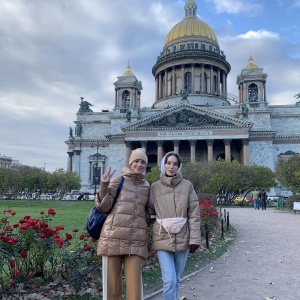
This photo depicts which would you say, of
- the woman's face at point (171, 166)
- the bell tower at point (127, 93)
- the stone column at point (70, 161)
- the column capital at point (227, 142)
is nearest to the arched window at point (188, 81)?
the bell tower at point (127, 93)

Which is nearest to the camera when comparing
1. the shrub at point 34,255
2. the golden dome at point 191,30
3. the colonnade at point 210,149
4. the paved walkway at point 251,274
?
the shrub at point 34,255

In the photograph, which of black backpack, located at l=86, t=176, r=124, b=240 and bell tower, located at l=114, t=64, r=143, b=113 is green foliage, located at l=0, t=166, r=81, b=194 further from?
black backpack, located at l=86, t=176, r=124, b=240

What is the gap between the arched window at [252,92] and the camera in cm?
5319

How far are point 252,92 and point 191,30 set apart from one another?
1834 cm

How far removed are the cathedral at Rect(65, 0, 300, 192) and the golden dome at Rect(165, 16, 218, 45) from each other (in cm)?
19

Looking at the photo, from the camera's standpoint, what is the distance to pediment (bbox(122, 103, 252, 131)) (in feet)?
154

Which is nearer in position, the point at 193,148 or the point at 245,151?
the point at 245,151

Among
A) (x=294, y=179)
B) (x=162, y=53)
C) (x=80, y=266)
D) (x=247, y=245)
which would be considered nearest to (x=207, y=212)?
(x=247, y=245)

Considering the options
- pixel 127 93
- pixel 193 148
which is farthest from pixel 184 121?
pixel 127 93

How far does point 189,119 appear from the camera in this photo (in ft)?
159

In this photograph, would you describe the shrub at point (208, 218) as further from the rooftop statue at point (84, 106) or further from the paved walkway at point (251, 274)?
the rooftop statue at point (84, 106)

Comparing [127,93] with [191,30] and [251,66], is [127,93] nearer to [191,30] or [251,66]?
[191,30]

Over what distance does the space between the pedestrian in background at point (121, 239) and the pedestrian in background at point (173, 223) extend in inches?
10.0

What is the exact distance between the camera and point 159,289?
6.66m
